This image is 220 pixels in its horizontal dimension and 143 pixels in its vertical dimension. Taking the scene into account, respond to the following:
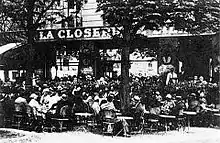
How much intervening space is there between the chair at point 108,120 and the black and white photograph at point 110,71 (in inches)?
1.2

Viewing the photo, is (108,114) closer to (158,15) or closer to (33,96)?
(33,96)

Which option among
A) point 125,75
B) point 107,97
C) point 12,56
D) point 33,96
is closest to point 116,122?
point 107,97

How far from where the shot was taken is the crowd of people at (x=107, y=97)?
489 inches

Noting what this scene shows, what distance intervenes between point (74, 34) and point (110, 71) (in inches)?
78.9

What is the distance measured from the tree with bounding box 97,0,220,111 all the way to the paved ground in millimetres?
1577

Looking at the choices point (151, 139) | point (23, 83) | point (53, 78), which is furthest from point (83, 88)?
point (151, 139)

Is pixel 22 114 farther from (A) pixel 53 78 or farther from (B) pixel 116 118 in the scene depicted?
(B) pixel 116 118

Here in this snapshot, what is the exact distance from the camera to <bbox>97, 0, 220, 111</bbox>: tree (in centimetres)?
1176

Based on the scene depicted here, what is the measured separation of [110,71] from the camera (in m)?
14.0

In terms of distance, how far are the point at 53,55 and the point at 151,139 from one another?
4.99 meters

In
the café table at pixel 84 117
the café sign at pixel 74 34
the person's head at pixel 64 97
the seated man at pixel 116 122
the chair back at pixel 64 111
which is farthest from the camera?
the café sign at pixel 74 34

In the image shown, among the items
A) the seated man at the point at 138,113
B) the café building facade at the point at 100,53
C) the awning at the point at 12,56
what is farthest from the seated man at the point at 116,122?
the awning at the point at 12,56

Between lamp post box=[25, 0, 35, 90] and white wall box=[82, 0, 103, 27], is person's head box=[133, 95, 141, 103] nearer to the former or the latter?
white wall box=[82, 0, 103, 27]

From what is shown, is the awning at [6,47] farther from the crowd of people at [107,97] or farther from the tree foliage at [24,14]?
the crowd of people at [107,97]
